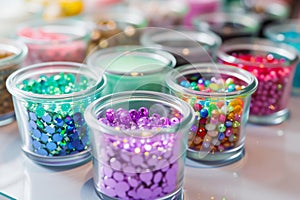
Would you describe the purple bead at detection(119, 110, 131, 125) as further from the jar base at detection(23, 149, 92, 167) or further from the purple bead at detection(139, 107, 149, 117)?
the jar base at detection(23, 149, 92, 167)

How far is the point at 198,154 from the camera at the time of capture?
3.01 feet

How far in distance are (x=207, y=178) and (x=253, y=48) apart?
1.65ft

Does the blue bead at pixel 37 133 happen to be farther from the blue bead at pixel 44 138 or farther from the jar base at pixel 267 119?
the jar base at pixel 267 119

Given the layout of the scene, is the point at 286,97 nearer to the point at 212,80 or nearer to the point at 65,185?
the point at 212,80

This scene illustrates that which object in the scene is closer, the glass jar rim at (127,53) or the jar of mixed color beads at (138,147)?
the jar of mixed color beads at (138,147)

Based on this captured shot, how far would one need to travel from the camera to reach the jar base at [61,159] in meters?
0.90

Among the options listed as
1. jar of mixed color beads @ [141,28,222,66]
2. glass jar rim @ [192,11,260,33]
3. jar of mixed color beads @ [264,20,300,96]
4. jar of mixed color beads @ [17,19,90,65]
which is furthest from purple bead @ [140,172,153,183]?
glass jar rim @ [192,11,260,33]

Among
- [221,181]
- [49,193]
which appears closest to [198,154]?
[221,181]

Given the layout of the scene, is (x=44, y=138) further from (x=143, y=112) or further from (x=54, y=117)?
(x=143, y=112)

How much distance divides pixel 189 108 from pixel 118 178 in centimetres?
18

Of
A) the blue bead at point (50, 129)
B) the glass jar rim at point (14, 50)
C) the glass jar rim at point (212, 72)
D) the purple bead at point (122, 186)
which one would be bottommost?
the purple bead at point (122, 186)

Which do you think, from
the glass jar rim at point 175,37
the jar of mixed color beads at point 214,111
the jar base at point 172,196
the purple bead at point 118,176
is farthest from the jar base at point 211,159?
the glass jar rim at point 175,37

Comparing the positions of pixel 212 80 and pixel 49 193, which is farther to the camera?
pixel 212 80

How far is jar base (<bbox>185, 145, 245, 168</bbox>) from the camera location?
924 millimetres
